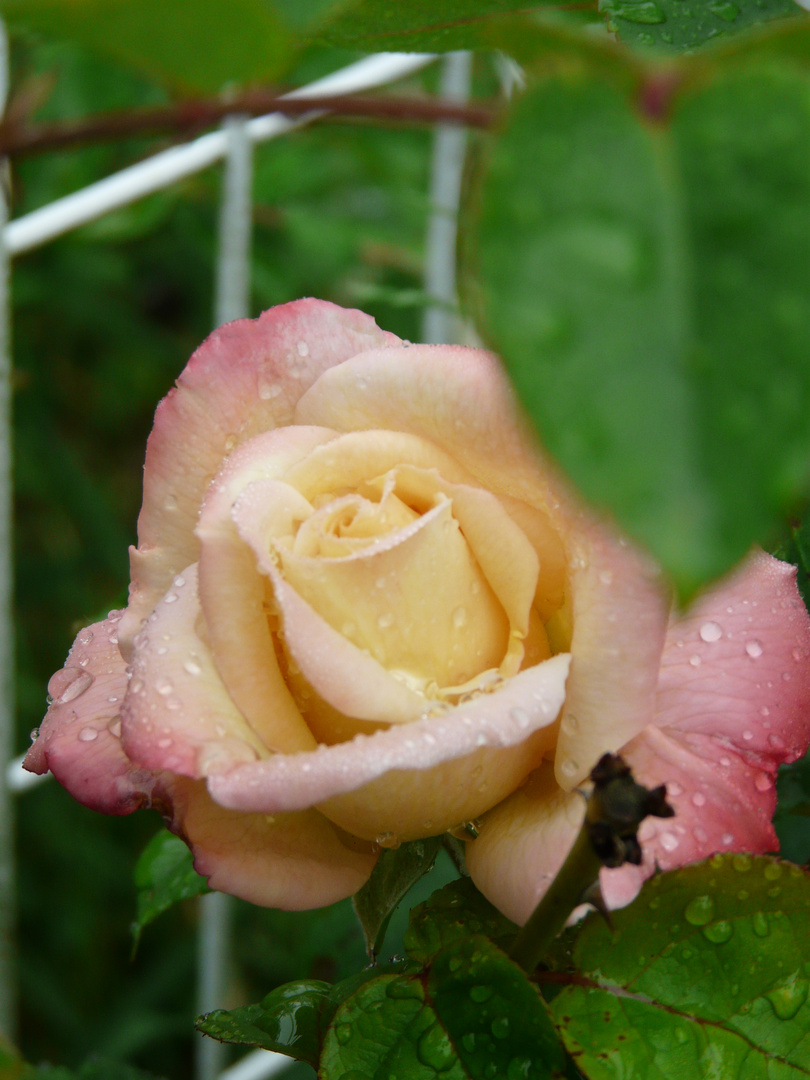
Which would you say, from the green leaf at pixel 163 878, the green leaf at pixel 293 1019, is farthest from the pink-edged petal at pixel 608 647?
the green leaf at pixel 163 878

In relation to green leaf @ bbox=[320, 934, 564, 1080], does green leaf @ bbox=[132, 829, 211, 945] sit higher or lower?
lower

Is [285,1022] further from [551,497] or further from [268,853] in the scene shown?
[551,497]

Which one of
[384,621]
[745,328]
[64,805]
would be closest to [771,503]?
[745,328]

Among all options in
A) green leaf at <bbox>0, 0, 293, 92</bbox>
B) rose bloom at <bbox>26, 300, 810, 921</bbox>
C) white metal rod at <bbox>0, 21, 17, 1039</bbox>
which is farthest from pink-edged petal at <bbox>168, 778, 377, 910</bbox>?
white metal rod at <bbox>0, 21, 17, 1039</bbox>

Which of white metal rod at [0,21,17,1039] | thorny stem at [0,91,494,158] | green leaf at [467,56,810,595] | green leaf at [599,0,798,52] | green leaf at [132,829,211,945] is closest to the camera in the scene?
green leaf at [467,56,810,595]

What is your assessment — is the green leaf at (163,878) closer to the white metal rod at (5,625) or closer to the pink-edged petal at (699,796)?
the white metal rod at (5,625)

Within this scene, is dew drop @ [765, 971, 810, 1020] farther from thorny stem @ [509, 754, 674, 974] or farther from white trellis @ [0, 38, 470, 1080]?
white trellis @ [0, 38, 470, 1080]

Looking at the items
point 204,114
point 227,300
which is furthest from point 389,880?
point 227,300
